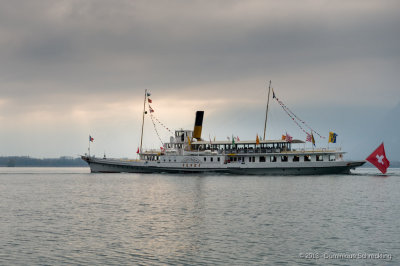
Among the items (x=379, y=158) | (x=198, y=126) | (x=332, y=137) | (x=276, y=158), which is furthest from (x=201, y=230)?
(x=198, y=126)

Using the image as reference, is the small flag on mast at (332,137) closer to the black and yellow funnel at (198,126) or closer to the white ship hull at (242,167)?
the white ship hull at (242,167)

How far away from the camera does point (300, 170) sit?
276 ft

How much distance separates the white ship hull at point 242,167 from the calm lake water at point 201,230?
110 feet

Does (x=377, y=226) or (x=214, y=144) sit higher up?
(x=214, y=144)

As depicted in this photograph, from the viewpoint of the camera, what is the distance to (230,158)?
8938cm

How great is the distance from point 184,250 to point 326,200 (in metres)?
26.8

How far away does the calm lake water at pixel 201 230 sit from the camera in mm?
22453

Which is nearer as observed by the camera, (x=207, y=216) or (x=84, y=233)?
(x=84, y=233)

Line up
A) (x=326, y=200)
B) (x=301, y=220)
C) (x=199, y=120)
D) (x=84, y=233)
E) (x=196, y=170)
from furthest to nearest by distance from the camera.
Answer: (x=199, y=120) → (x=196, y=170) → (x=326, y=200) → (x=301, y=220) → (x=84, y=233)

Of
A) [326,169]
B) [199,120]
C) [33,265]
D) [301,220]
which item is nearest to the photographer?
[33,265]

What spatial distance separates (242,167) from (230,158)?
3.30 meters

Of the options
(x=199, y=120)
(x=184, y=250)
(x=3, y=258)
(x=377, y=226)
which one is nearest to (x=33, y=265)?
(x=3, y=258)

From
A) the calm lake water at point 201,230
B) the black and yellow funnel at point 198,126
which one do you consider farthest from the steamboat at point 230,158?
the calm lake water at point 201,230

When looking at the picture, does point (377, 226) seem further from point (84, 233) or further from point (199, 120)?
point (199, 120)
